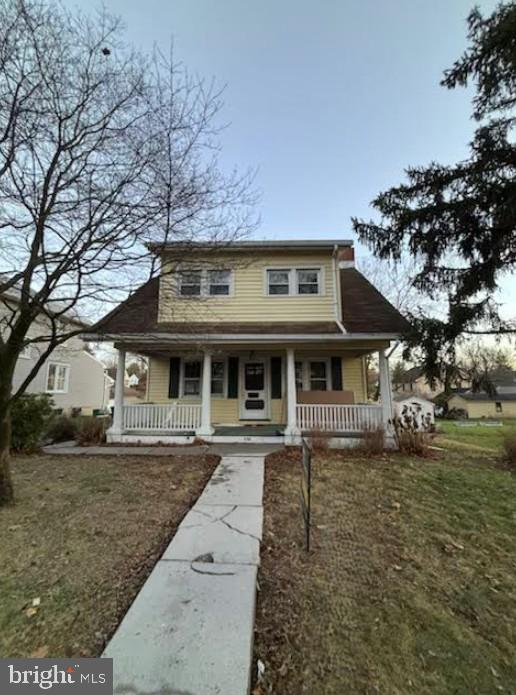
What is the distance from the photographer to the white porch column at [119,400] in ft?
28.7

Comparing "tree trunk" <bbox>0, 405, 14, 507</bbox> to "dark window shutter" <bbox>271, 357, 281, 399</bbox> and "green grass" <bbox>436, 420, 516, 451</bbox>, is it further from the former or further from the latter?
"green grass" <bbox>436, 420, 516, 451</bbox>

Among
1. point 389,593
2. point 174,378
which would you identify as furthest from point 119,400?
point 389,593

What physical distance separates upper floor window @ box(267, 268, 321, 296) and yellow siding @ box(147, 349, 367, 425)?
6.47 feet

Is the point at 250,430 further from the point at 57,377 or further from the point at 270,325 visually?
the point at 57,377

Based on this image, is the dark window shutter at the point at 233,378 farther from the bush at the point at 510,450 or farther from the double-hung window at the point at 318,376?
the bush at the point at 510,450

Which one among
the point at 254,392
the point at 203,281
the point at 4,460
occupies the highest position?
the point at 203,281

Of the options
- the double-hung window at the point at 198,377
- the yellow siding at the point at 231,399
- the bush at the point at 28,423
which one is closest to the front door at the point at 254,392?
the yellow siding at the point at 231,399

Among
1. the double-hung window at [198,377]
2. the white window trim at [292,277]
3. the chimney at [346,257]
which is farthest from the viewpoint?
the double-hung window at [198,377]

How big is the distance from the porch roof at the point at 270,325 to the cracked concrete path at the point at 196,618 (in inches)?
201

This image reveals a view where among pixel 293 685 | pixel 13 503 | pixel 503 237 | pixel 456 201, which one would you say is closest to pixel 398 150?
pixel 456 201

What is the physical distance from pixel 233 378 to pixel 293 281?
360cm

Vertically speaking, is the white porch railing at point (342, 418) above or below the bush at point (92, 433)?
above

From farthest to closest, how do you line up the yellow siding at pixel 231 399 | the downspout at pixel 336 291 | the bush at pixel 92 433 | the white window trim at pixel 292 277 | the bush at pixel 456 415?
the bush at pixel 456 415, the yellow siding at pixel 231 399, the white window trim at pixel 292 277, the downspout at pixel 336 291, the bush at pixel 92 433

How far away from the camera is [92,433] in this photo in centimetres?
883
